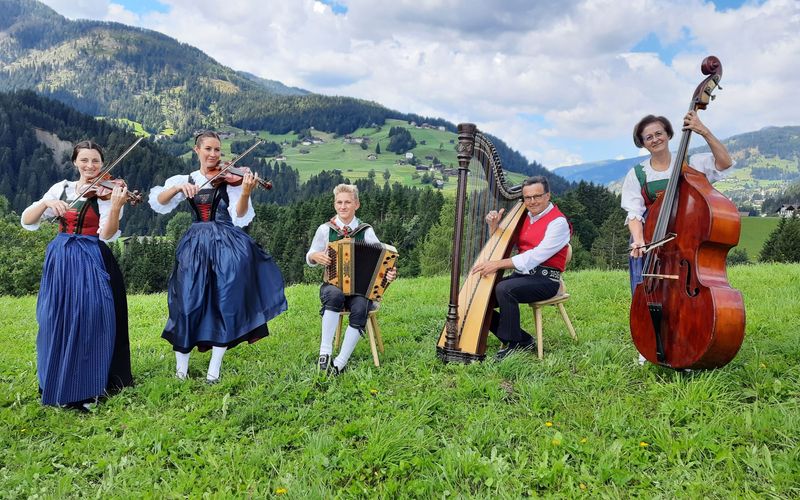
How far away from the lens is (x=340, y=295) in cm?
498

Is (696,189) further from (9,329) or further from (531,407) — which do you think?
(9,329)

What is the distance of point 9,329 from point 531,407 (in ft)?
25.6

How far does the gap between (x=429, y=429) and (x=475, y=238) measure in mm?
2293

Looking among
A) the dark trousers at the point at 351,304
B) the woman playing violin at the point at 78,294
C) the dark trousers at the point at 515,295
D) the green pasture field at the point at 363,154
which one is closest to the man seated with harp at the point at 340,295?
the dark trousers at the point at 351,304

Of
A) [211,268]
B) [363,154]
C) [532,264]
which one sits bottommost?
[211,268]

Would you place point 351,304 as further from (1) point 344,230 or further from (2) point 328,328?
(1) point 344,230

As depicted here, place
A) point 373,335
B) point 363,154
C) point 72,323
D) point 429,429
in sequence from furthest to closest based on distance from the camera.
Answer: point 363,154, point 373,335, point 72,323, point 429,429

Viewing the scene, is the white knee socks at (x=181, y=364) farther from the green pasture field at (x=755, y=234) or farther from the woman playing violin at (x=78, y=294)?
the green pasture field at (x=755, y=234)

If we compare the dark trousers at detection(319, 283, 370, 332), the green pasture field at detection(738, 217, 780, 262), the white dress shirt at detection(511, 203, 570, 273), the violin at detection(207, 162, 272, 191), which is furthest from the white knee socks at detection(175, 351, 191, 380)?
→ the green pasture field at detection(738, 217, 780, 262)

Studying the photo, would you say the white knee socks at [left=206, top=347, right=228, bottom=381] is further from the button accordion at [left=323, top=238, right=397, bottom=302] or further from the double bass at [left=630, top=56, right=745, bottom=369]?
the double bass at [left=630, top=56, right=745, bottom=369]

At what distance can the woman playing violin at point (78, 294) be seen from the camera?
4.27 m

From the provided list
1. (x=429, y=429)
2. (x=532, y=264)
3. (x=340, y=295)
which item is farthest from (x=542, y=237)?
(x=429, y=429)

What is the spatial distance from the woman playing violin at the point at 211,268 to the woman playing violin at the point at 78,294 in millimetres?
480

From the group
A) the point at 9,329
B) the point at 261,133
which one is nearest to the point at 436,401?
the point at 9,329
